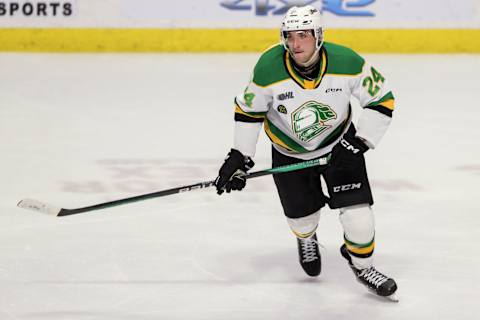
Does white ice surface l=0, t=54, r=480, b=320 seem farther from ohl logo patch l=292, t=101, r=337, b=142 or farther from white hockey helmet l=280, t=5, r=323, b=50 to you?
white hockey helmet l=280, t=5, r=323, b=50

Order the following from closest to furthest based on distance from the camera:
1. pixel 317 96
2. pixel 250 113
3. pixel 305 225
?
pixel 317 96 < pixel 250 113 < pixel 305 225

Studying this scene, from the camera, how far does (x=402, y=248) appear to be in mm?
4227

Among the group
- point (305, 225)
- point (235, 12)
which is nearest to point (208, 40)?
A: point (235, 12)

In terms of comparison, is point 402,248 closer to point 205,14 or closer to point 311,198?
point 311,198

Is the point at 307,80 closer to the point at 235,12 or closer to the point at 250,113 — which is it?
the point at 250,113

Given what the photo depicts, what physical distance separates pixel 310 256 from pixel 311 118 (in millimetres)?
545

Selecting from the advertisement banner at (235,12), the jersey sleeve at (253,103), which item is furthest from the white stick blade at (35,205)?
the advertisement banner at (235,12)

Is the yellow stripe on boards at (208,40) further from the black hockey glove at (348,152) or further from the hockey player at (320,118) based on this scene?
the black hockey glove at (348,152)

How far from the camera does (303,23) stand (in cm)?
345

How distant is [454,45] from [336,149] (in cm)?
620

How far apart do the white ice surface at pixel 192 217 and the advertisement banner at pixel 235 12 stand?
4.61 ft

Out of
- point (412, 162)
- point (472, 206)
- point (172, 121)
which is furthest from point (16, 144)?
point (472, 206)

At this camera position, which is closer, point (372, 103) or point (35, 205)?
point (372, 103)

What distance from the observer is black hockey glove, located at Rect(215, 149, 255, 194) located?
3.64m
